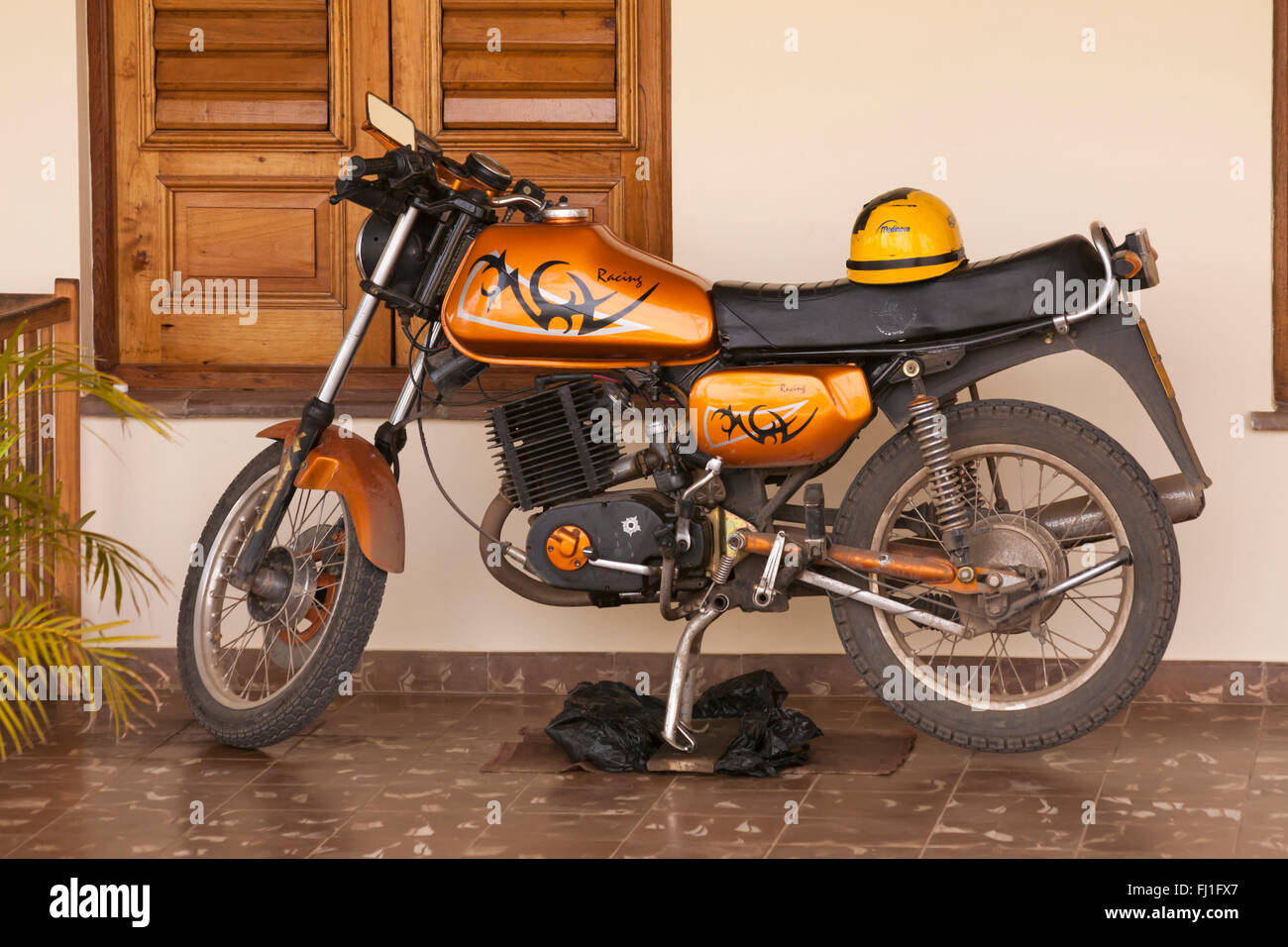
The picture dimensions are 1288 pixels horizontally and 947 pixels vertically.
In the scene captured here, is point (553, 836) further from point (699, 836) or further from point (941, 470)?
→ point (941, 470)

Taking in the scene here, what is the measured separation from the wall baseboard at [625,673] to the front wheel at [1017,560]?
2.17 feet

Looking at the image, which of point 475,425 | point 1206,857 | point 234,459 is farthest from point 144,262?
point 1206,857

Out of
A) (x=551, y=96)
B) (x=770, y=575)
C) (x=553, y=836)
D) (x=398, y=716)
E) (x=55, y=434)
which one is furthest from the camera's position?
(x=551, y=96)

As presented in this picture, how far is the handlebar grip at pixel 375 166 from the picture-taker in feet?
11.0

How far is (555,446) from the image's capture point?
3430mm

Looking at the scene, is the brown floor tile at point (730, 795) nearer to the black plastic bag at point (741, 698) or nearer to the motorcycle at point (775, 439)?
the motorcycle at point (775, 439)

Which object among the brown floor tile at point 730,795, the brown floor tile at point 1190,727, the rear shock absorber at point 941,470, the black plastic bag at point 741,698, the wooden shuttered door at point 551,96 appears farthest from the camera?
the wooden shuttered door at point 551,96

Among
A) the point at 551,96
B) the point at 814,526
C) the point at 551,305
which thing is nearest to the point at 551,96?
the point at 551,96

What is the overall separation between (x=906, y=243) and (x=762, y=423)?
480 millimetres

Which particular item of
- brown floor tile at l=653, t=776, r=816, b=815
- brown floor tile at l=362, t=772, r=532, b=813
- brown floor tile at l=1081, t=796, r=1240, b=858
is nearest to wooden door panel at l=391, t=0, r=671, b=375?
brown floor tile at l=362, t=772, r=532, b=813

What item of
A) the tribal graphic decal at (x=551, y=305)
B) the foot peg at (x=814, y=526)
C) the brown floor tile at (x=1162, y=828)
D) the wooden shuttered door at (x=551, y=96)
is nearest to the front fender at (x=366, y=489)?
the tribal graphic decal at (x=551, y=305)

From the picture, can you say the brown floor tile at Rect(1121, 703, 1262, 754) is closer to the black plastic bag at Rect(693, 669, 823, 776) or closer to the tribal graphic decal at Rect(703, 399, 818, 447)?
the black plastic bag at Rect(693, 669, 823, 776)

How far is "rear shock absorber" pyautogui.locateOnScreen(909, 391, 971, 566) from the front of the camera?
10.7 ft

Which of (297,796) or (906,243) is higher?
(906,243)
